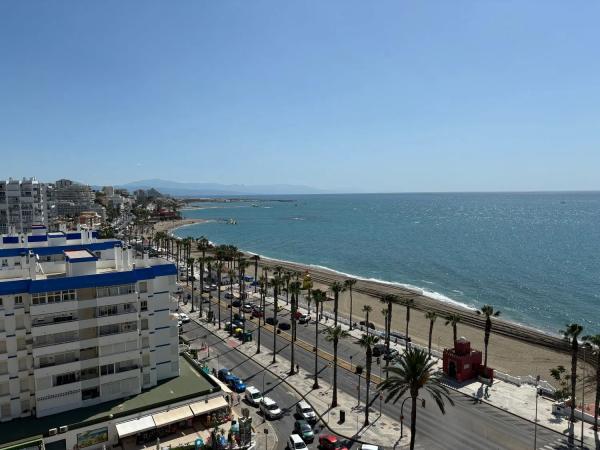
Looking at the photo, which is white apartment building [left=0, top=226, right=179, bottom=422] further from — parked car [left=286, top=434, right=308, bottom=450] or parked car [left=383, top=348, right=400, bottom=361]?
parked car [left=383, top=348, right=400, bottom=361]

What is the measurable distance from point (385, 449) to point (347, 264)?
125074 mm

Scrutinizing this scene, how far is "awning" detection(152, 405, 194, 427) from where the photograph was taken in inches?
1646

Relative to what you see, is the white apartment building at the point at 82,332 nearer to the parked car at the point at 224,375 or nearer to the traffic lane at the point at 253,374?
the parked car at the point at 224,375

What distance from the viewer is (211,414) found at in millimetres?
45719

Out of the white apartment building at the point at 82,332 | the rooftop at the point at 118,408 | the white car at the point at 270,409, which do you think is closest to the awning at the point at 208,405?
the rooftop at the point at 118,408

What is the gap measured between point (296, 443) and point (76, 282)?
2537 cm

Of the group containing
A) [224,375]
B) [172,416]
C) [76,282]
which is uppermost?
[76,282]

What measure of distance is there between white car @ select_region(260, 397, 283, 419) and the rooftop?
19.3 feet

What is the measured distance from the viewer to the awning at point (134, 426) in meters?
39.9

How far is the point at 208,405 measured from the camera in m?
44.8

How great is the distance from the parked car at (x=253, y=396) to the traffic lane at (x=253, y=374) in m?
1.79

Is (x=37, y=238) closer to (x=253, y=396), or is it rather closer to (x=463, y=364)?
(x=253, y=396)

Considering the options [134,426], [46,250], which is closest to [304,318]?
[46,250]

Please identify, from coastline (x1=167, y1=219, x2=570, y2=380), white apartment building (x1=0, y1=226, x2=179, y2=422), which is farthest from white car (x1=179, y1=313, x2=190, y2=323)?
white apartment building (x1=0, y1=226, x2=179, y2=422)
